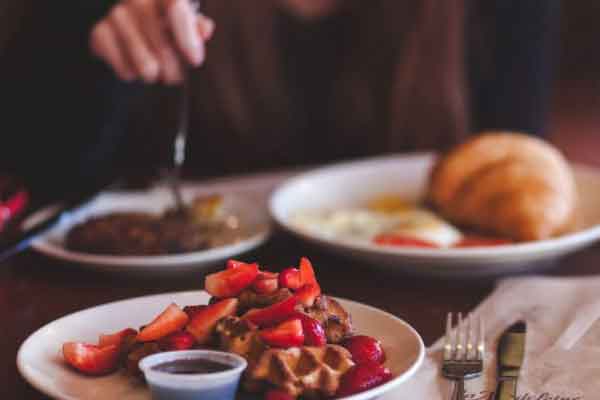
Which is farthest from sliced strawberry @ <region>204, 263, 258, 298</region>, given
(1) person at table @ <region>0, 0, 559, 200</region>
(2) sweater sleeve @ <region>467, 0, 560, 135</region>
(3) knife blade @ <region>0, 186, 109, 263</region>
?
(2) sweater sleeve @ <region>467, 0, 560, 135</region>

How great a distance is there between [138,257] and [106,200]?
376 millimetres

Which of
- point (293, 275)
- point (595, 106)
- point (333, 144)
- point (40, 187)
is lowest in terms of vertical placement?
point (595, 106)

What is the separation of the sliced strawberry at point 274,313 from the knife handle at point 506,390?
186 millimetres

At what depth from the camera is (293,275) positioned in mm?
720

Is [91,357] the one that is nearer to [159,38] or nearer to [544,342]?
[544,342]

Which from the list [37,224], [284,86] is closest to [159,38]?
[37,224]

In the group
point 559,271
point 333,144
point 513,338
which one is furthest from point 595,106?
point 513,338

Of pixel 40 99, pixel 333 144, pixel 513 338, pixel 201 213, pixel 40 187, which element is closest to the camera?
pixel 513 338

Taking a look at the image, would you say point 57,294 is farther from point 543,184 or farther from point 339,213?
point 543,184

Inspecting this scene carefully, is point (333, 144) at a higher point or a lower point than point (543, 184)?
lower

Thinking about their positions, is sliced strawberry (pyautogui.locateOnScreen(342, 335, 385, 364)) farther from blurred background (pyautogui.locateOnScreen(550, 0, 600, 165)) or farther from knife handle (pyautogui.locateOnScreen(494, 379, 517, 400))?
blurred background (pyautogui.locateOnScreen(550, 0, 600, 165))

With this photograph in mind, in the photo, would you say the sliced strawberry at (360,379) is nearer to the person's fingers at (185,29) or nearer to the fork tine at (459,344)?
the fork tine at (459,344)

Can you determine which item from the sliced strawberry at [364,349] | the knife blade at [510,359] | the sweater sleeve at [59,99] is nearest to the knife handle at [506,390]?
the knife blade at [510,359]

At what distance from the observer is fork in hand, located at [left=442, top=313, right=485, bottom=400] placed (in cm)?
73
